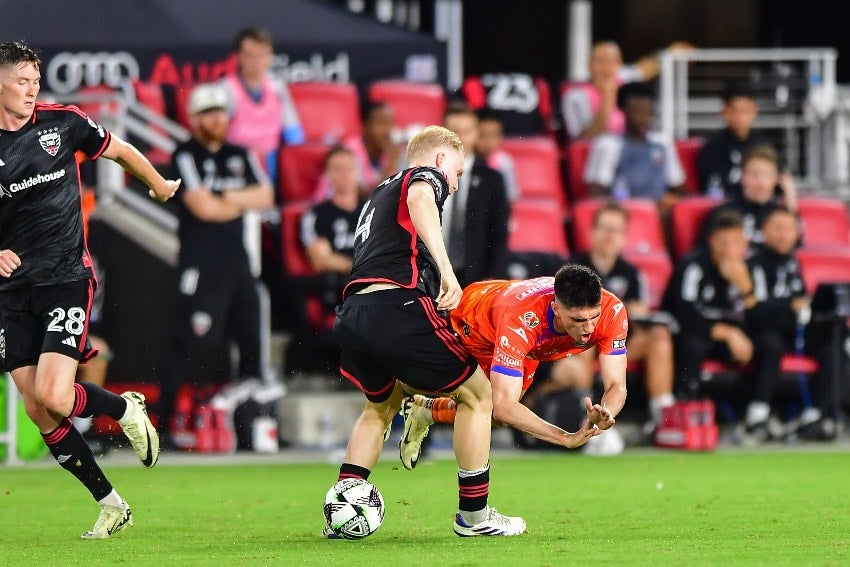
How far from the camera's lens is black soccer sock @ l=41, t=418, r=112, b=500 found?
7324mm

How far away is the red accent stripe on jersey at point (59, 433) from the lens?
289 inches

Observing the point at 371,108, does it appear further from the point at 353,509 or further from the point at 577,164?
the point at 353,509

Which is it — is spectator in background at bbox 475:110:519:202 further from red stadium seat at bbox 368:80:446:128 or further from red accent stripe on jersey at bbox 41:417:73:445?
red accent stripe on jersey at bbox 41:417:73:445

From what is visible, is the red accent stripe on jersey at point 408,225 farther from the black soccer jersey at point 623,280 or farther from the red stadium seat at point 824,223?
the red stadium seat at point 824,223

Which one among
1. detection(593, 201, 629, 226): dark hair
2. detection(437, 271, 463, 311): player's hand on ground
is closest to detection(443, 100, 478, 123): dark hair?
detection(593, 201, 629, 226): dark hair

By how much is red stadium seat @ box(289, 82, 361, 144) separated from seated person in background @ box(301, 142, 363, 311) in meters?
1.58

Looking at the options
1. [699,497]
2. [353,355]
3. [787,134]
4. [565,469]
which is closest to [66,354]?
[353,355]

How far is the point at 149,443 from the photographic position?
24.8 ft

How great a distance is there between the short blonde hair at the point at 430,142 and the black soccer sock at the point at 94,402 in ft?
5.92

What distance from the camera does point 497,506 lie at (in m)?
8.41

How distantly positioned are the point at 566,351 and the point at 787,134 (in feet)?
30.4

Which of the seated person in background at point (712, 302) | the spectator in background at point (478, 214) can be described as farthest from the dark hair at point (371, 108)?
the seated person in background at point (712, 302)

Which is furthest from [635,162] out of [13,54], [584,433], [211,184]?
[584,433]

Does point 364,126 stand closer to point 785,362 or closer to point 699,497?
point 785,362
